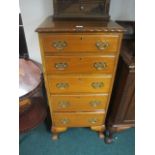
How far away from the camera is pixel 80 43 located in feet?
3.05

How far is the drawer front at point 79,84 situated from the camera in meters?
1.09

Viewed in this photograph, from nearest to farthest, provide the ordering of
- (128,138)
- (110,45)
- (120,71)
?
1. (110,45)
2. (120,71)
3. (128,138)

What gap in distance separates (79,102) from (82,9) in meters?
0.72

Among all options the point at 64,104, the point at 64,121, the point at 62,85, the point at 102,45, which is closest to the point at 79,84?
the point at 62,85

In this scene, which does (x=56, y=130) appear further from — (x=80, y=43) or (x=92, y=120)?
(x=80, y=43)

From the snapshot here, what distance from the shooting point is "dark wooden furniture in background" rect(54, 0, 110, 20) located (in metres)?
1.11

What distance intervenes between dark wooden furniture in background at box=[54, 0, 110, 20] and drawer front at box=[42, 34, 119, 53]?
29 cm

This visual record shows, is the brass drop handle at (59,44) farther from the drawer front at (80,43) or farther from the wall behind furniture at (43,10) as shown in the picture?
the wall behind furniture at (43,10)
